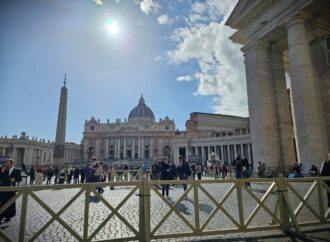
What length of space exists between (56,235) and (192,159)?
1233 inches

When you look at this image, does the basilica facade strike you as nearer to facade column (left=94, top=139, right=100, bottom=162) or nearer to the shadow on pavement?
facade column (left=94, top=139, right=100, bottom=162)

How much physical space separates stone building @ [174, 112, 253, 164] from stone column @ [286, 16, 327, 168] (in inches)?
941

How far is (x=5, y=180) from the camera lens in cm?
730

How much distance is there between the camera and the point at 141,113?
126688mm

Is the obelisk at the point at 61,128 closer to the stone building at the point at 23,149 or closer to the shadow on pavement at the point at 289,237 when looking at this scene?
the shadow on pavement at the point at 289,237

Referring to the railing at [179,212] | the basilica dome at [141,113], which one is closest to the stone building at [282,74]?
the railing at [179,212]

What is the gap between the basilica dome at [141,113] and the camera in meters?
126

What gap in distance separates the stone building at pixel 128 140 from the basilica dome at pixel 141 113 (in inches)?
286

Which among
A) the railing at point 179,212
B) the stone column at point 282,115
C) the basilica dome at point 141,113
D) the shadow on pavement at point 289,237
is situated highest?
the basilica dome at point 141,113

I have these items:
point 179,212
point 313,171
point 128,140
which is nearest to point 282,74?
point 313,171

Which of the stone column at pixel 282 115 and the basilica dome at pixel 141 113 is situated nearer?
the stone column at pixel 282 115

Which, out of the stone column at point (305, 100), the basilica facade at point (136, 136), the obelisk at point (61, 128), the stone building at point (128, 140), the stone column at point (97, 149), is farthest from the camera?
the stone column at point (97, 149)

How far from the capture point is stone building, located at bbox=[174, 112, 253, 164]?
5757cm

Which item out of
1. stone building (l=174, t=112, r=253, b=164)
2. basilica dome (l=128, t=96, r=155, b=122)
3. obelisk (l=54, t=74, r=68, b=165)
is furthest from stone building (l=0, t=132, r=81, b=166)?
obelisk (l=54, t=74, r=68, b=165)
